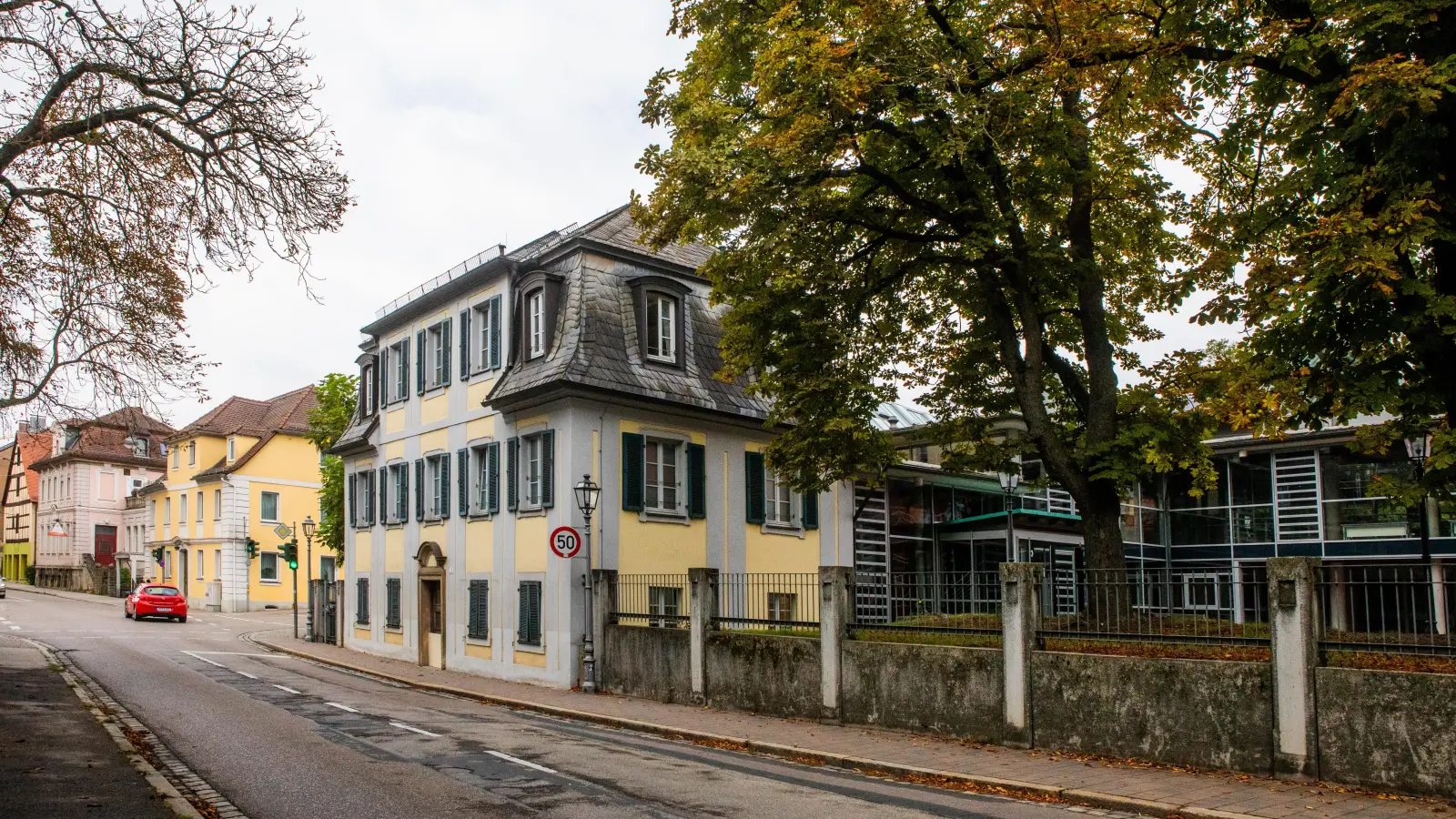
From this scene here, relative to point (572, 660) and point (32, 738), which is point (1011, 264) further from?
point (32, 738)

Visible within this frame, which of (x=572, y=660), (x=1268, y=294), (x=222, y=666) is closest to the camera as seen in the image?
(x=1268, y=294)

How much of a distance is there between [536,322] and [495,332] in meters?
1.57

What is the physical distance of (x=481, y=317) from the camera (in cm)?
2764

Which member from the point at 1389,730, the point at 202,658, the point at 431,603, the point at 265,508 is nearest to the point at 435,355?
the point at 431,603

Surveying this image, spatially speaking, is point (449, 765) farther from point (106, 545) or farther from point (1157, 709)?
point (106, 545)

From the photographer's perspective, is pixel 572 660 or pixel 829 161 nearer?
pixel 829 161

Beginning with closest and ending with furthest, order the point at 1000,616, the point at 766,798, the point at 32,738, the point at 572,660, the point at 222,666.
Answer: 1. the point at 766,798
2. the point at 32,738
3. the point at 1000,616
4. the point at 572,660
5. the point at 222,666

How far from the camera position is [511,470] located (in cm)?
2552

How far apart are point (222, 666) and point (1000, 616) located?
19.2 m

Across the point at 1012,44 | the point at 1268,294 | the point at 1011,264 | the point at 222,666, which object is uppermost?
the point at 1012,44

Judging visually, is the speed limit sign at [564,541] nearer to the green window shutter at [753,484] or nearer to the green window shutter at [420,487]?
the green window shutter at [753,484]

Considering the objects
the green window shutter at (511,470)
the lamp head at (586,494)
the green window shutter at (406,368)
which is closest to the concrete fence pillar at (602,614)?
the lamp head at (586,494)

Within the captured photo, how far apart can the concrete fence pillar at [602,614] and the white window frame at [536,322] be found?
521 cm

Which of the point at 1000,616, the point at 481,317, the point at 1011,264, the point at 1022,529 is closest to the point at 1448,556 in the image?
the point at 1022,529
